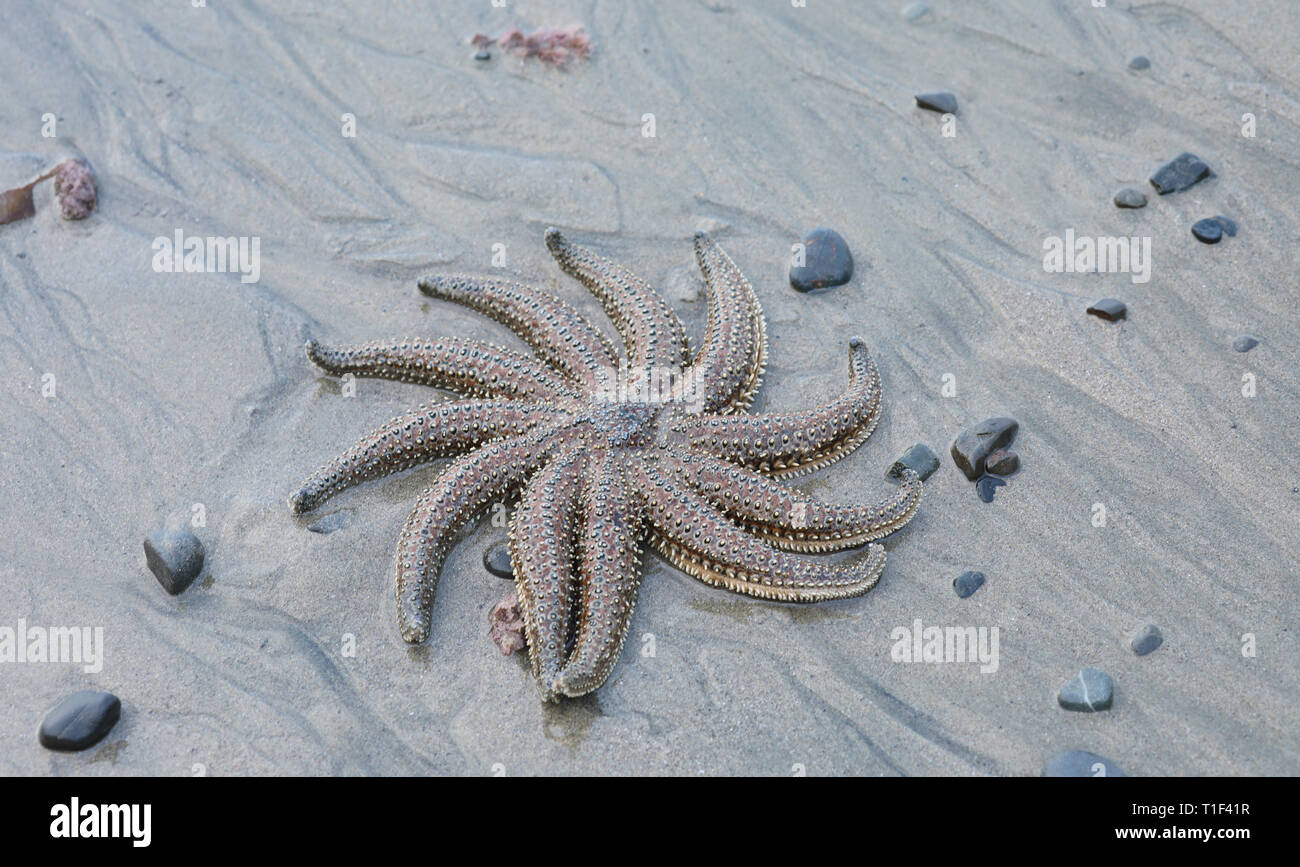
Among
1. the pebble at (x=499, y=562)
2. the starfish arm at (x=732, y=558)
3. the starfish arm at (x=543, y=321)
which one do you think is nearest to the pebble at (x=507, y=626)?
the pebble at (x=499, y=562)

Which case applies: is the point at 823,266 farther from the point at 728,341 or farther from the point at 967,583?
the point at 967,583

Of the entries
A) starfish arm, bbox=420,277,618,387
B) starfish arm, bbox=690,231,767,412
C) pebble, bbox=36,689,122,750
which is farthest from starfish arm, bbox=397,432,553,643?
pebble, bbox=36,689,122,750

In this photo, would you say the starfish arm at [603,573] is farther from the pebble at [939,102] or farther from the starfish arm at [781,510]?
the pebble at [939,102]

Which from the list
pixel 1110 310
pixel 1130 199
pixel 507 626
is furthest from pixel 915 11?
pixel 507 626

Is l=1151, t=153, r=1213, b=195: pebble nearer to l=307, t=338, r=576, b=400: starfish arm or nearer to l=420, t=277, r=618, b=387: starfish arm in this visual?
l=420, t=277, r=618, b=387: starfish arm

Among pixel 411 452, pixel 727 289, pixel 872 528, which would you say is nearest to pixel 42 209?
pixel 411 452

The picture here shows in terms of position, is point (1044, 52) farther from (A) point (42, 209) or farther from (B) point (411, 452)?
(A) point (42, 209)
